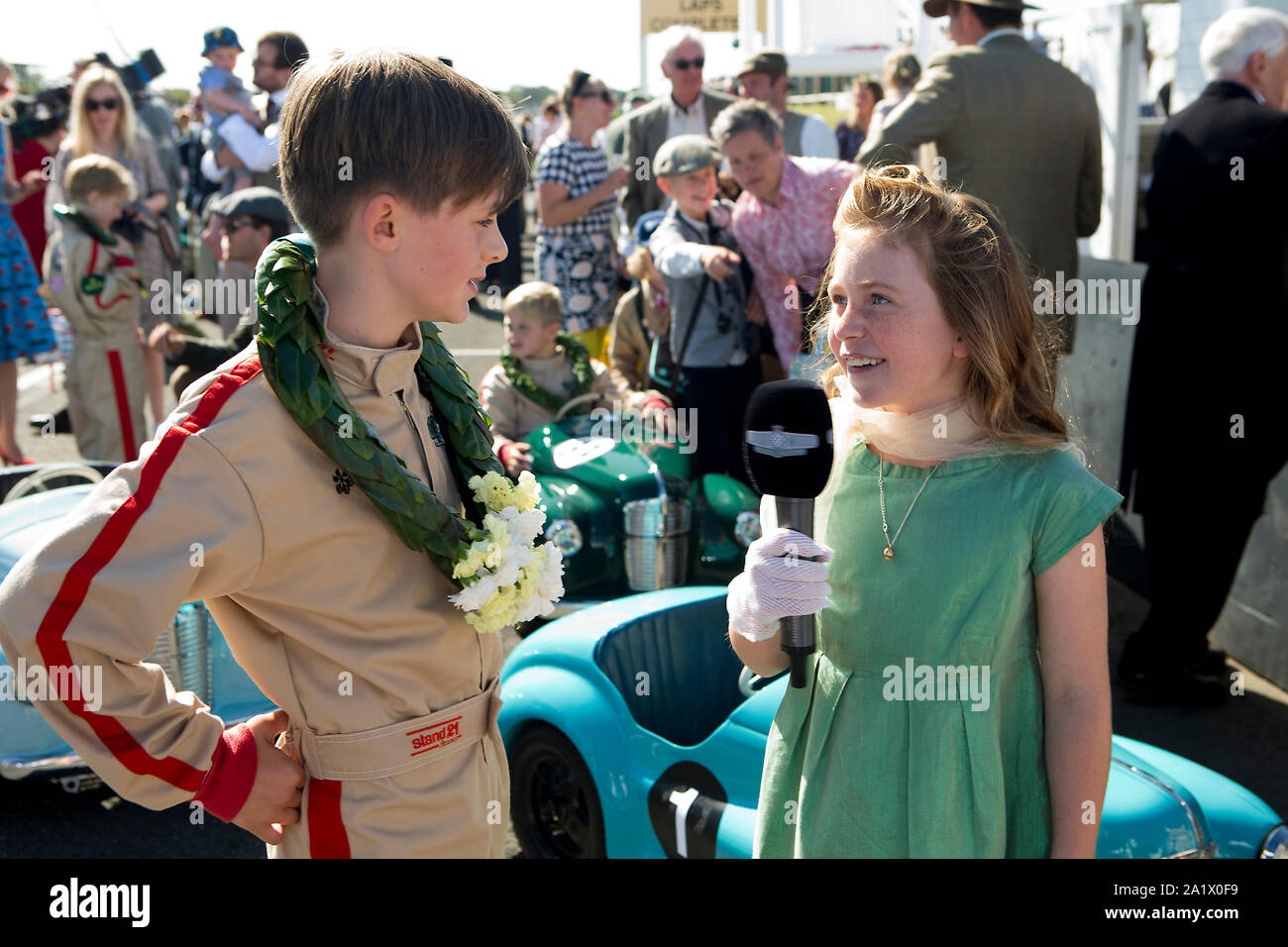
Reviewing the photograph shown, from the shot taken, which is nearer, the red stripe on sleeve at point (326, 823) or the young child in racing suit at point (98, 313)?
the red stripe on sleeve at point (326, 823)

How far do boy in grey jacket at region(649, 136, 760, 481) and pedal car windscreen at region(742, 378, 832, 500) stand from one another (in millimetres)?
3658

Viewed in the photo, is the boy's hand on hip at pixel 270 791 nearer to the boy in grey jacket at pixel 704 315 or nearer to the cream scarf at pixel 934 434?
the cream scarf at pixel 934 434

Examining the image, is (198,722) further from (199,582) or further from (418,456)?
(418,456)

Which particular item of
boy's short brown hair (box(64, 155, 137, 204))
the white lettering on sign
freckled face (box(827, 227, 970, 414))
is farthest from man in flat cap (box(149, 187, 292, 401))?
freckled face (box(827, 227, 970, 414))

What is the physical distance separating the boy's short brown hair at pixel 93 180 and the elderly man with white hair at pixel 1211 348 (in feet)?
16.8

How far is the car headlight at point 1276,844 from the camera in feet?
8.70

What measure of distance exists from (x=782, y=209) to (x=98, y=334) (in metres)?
3.60

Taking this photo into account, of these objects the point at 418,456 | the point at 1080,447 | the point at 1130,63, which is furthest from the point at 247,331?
the point at 1130,63

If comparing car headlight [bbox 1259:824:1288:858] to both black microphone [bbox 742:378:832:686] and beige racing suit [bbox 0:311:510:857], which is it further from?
beige racing suit [bbox 0:311:510:857]

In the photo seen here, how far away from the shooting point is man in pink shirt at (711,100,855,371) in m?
5.30

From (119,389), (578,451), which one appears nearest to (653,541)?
(578,451)

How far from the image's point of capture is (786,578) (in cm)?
175

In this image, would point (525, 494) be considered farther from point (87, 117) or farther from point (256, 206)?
point (87, 117)

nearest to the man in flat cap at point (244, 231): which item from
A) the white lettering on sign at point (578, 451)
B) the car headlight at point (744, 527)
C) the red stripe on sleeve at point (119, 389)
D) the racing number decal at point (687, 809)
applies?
the white lettering on sign at point (578, 451)
